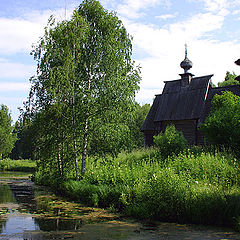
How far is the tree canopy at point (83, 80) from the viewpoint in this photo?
15617mm

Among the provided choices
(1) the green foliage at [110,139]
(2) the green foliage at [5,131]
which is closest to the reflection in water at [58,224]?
(1) the green foliage at [110,139]

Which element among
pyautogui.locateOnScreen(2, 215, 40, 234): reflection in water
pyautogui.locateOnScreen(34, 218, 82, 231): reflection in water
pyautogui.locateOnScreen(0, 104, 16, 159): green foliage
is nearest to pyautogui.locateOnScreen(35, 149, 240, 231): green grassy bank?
pyautogui.locateOnScreen(34, 218, 82, 231): reflection in water

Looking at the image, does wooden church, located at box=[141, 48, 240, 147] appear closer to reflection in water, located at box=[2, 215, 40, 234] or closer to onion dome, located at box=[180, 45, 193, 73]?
onion dome, located at box=[180, 45, 193, 73]

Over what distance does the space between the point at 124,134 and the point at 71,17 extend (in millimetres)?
7849

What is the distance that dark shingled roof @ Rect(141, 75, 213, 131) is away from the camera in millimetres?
28625

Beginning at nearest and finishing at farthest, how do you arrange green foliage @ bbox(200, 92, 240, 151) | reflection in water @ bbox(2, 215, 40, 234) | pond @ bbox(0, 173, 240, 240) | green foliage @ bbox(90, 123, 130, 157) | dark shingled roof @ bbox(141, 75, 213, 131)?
pond @ bbox(0, 173, 240, 240) → reflection in water @ bbox(2, 215, 40, 234) → green foliage @ bbox(90, 123, 130, 157) → green foliage @ bbox(200, 92, 240, 151) → dark shingled roof @ bbox(141, 75, 213, 131)

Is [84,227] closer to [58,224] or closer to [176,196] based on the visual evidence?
[58,224]

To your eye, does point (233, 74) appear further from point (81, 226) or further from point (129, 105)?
point (81, 226)

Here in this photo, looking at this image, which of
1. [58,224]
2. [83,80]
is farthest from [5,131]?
[58,224]

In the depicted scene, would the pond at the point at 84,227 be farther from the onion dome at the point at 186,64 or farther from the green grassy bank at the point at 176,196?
the onion dome at the point at 186,64

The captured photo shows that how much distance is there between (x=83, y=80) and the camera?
1678 cm

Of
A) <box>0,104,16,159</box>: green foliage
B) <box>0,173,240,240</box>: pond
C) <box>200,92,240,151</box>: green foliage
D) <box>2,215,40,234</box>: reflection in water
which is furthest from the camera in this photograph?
<box>0,104,16,159</box>: green foliage

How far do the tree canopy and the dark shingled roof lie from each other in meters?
13.1

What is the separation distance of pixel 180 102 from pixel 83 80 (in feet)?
52.5
